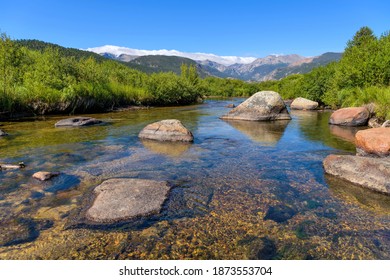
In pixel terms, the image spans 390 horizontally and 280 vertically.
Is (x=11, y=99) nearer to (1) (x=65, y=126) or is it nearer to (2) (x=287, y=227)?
(1) (x=65, y=126)

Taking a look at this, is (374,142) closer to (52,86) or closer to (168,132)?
(168,132)

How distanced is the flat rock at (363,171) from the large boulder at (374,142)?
165 centimetres

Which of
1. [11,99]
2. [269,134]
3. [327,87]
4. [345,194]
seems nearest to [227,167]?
[345,194]

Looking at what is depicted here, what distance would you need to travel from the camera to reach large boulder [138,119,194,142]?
1509 cm

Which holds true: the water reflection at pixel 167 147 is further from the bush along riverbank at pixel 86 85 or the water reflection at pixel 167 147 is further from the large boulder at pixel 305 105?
the large boulder at pixel 305 105

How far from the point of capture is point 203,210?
6.46 m

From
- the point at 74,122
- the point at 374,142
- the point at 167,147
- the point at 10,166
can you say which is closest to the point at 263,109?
the point at 167,147

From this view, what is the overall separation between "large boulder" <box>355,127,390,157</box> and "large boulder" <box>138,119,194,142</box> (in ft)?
26.7

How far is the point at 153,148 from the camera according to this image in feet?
43.7

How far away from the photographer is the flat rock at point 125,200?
5977mm

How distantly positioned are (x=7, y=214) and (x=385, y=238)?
8127mm

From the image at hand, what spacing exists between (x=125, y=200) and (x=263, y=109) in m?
21.8

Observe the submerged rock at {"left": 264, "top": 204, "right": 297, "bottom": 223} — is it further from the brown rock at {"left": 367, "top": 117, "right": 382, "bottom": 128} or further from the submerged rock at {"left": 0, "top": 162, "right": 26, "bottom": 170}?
the brown rock at {"left": 367, "top": 117, "right": 382, "bottom": 128}

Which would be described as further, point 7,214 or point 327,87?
point 327,87
